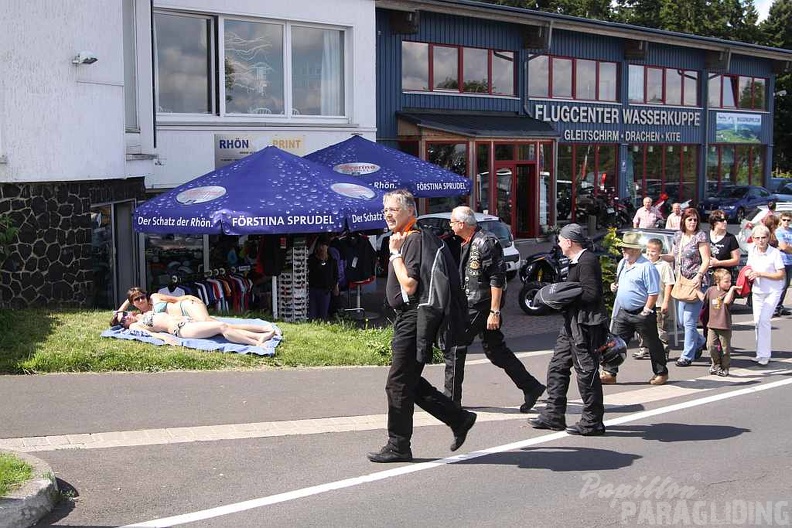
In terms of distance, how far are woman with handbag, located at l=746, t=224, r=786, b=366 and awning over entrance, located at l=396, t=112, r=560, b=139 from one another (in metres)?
14.0

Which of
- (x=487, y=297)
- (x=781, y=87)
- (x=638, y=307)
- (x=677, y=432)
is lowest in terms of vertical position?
(x=677, y=432)

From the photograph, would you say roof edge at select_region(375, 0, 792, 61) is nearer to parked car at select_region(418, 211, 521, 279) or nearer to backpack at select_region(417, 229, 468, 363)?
parked car at select_region(418, 211, 521, 279)

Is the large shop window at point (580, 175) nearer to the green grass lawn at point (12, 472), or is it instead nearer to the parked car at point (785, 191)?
the parked car at point (785, 191)

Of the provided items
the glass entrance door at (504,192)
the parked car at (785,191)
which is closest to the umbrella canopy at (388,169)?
the glass entrance door at (504,192)

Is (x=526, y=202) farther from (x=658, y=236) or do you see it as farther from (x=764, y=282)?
(x=764, y=282)

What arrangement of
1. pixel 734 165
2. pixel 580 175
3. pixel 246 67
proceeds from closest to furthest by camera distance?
pixel 246 67, pixel 580 175, pixel 734 165

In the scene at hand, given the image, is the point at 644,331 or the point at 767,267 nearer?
the point at 644,331

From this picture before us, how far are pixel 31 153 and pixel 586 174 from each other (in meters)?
22.9

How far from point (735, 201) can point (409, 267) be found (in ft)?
107

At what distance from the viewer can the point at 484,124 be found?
88.4 ft

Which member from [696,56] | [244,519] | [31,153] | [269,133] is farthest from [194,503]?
[696,56]

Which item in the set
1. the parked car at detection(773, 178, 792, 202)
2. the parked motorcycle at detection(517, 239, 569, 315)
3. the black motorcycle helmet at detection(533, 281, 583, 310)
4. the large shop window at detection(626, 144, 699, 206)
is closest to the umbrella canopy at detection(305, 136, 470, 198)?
the parked motorcycle at detection(517, 239, 569, 315)

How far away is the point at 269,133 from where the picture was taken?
19328mm

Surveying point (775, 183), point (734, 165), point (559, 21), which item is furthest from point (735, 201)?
point (559, 21)
